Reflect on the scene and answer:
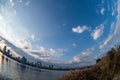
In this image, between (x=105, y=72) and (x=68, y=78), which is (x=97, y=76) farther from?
(x=68, y=78)

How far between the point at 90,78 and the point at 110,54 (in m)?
1.69

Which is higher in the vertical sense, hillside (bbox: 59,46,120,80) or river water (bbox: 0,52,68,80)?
river water (bbox: 0,52,68,80)

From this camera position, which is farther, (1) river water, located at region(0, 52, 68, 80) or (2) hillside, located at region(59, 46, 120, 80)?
(1) river water, located at region(0, 52, 68, 80)

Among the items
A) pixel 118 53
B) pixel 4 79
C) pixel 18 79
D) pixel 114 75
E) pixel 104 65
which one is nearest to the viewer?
pixel 114 75

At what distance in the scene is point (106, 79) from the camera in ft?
44.3

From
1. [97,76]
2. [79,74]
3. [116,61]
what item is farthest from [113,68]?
[79,74]

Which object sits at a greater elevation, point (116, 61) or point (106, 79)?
point (116, 61)

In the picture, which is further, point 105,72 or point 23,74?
point 23,74

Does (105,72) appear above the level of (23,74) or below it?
below

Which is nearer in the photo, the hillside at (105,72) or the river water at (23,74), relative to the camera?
the hillside at (105,72)

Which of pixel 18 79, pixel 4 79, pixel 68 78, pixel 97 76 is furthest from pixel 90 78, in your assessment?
pixel 18 79

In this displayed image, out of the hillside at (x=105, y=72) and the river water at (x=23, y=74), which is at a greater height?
the river water at (x=23, y=74)

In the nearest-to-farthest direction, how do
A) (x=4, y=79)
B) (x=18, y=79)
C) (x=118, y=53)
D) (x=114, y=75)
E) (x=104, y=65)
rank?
(x=114, y=75) → (x=118, y=53) → (x=104, y=65) → (x=4, y=79) → (x=18, y=79)

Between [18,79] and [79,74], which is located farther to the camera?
[18,79]
